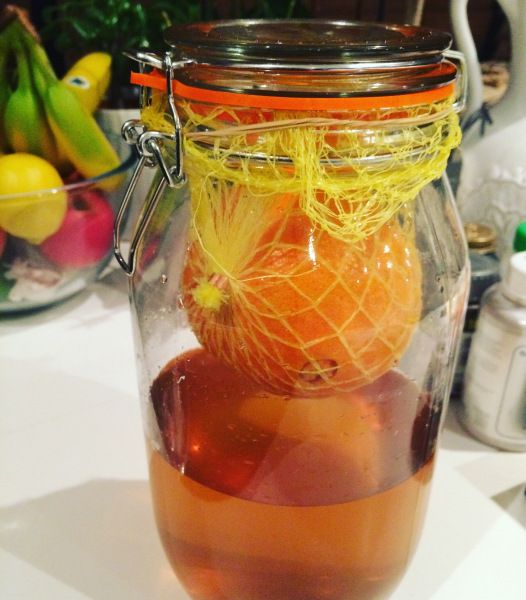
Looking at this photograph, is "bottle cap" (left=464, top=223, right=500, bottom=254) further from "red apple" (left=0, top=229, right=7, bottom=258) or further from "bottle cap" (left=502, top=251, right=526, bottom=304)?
"red apple" (left=0, top=229, right=7, bottom=258)

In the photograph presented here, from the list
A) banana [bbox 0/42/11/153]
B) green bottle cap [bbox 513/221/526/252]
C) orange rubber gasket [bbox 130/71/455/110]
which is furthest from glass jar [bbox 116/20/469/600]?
banana [bbox 0/42/11/153]

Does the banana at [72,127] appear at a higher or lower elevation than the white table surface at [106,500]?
higher

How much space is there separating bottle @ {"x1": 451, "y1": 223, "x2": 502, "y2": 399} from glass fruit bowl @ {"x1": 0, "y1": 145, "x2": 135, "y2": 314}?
40 centimetres

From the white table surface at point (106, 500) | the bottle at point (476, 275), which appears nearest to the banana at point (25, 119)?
the white table surface at point (106, 500)

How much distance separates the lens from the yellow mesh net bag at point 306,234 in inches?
12.3

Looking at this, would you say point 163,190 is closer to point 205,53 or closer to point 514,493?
point 205,53

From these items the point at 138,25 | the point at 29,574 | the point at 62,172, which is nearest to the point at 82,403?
the point at 29,574

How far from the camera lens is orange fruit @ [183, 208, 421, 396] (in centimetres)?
33

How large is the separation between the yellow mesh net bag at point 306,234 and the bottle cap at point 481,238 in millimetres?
263

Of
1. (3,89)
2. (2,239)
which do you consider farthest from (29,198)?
(3,89)

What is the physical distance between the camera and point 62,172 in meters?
0.77

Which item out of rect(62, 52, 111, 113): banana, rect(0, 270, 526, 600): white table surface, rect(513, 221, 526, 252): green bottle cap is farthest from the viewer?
rect(62, 52, 111, 113): banana

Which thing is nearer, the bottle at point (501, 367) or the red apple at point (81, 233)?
the bottle at point (501, 367)

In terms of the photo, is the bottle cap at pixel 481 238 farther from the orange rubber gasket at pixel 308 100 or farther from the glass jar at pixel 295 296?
the orange rubber gasket at pixel 308 100
